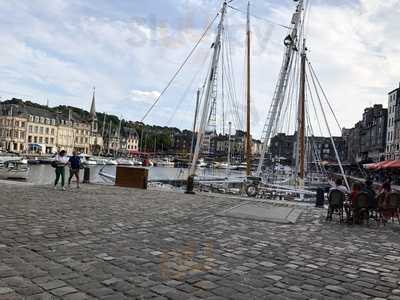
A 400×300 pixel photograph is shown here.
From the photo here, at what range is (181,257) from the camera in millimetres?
7172

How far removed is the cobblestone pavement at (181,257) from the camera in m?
5.46

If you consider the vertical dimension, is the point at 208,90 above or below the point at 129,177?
above

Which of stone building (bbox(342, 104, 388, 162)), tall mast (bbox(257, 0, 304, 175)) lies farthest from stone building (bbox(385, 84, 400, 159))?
tall mast (bbox(257, 0, 304, 175))

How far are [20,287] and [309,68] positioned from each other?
1044 inches

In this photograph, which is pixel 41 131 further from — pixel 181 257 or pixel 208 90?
pixel 181 257

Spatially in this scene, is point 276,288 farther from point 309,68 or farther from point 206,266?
point 309,68

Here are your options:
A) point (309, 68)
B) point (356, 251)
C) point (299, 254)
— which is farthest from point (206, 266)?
point (309, 68)

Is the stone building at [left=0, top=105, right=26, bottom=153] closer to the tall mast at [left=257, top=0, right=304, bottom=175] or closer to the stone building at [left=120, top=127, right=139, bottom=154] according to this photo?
the stone building at [left=120, top=127, right=139, bottom=154]

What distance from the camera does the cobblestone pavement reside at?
5465 mm

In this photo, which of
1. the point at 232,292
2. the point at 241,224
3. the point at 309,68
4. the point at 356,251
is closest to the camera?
the point at 232,292

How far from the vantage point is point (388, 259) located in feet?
26.7

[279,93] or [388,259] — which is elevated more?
[279,93]

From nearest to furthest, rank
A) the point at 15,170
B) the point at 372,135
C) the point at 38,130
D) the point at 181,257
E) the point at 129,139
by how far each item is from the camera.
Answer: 1. the point at 181,257
2. the point at 15,170
3. the point at 372,135
4. the point at 38,130
5. the point at 129,139

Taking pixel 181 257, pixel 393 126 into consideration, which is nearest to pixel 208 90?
pixel 181 257
